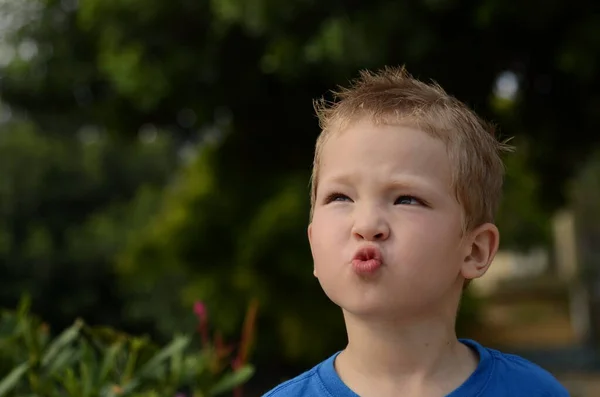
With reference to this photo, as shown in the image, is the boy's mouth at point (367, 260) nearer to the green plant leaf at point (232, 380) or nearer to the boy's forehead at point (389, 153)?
the boy's forehead at point (389, 153)

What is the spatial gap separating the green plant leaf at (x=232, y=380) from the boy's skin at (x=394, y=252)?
3.90 ft

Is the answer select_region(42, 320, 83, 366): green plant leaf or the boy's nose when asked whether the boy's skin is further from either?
select_region(42, 320, 83, 366): green plant leaf

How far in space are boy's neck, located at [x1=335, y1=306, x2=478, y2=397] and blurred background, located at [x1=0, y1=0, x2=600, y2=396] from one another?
11.8ft

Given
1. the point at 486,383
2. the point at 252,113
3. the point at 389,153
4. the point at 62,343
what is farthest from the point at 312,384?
the point at 252,113

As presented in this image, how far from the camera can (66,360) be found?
2.35 meters

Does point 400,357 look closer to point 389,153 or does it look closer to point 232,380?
point 389,153

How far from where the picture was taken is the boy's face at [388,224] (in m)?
1.05

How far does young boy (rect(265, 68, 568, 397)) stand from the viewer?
106 cm

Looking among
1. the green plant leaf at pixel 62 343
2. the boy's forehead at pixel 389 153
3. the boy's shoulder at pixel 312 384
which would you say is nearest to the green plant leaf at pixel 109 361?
the green plant leaf at pixel 62 343

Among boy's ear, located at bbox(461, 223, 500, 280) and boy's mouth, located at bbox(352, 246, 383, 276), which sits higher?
boy's mouth, located at bbox(352, 246, 383, 276)

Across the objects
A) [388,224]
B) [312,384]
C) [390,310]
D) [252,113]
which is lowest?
[252,113]

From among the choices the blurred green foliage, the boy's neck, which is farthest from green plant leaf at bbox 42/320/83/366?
the boy's neck

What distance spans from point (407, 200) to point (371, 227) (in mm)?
72

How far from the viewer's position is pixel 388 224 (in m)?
1.06
